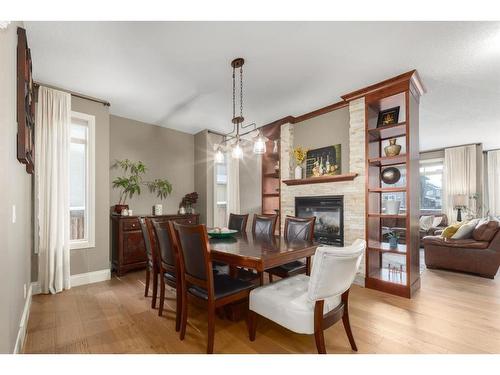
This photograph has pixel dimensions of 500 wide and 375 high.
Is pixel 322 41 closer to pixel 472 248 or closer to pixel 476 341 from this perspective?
pixel 476 341

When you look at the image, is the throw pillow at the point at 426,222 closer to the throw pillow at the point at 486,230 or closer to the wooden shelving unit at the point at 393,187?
the throw pillow at the point at 486,230

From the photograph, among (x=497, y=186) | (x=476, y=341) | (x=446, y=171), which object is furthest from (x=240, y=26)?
(x=497, y=186)

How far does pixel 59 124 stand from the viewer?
320cm

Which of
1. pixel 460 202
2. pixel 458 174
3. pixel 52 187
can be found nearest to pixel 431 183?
pixel 458 174

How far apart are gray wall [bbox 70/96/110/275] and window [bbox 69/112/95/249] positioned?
0.06 meters

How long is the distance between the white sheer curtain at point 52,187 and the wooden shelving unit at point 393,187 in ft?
12.9

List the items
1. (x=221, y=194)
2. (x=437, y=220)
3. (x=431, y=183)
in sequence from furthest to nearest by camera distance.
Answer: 1. (x=431, y=183)
2. (x=437, y=220)
3. (x=221, y=194)

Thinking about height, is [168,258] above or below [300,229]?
below

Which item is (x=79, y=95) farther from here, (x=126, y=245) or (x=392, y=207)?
(x=392, y=207)

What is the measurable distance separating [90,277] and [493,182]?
9.77m

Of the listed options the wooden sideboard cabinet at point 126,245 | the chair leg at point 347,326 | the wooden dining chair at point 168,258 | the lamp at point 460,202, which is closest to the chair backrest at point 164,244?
the wooden dining chair at point 168,258

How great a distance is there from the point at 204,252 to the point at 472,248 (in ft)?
14.1

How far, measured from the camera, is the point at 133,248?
383cm

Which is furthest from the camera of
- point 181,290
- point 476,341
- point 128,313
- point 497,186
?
point 497,186
